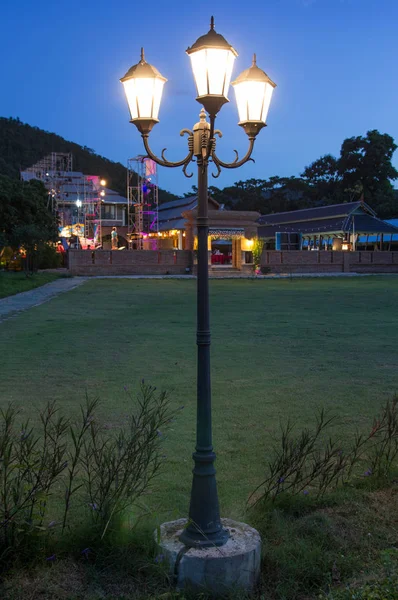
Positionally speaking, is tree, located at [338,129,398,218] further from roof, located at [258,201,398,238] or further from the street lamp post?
the street lamp post

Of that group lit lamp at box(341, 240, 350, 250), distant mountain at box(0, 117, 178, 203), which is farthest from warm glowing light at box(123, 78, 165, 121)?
distant mountain at box(0, 117, 178, 203)

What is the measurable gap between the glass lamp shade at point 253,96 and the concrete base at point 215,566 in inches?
99.8

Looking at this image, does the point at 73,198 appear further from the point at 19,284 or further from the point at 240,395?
the point at 240,395

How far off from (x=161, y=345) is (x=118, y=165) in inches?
4134

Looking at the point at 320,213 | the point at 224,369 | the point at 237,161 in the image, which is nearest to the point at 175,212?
the point at 320,213

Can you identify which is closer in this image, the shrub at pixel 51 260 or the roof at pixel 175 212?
the shrub at pixel 51 260

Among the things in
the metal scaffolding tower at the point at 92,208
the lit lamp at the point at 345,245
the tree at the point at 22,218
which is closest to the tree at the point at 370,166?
the lit lamp at the point at 345,245

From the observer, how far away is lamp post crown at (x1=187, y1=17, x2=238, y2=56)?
3.30m

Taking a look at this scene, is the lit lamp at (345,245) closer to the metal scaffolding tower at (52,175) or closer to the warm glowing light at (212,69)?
the metal scaffolding tower at (52,175)

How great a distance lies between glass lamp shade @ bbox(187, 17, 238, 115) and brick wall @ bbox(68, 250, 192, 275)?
35.9 metres

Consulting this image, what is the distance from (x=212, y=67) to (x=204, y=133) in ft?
1.19

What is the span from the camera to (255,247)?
38.2 metres

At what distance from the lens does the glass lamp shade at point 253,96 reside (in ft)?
12.2

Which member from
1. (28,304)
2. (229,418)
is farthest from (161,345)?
(28,304)
